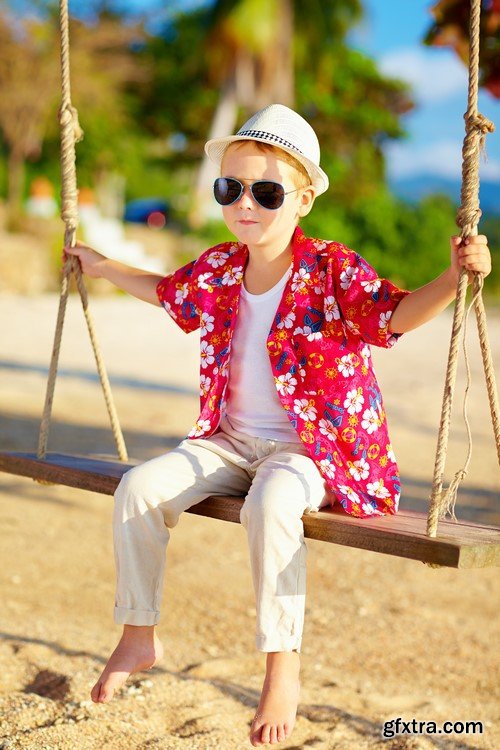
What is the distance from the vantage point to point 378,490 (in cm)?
263

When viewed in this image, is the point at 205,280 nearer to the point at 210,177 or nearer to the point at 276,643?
the point at 276,643

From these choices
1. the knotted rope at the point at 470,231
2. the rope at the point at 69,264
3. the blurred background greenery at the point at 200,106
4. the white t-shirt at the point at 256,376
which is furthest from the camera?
the blurred background greenery at the point at 200,106

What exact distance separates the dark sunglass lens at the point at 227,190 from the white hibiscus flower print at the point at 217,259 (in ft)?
0.81

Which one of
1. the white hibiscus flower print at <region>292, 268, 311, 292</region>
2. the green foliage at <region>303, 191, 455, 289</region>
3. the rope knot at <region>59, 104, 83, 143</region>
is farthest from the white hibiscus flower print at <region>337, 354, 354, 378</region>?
the green foliage at <region>303, 191, 455, 289</region>

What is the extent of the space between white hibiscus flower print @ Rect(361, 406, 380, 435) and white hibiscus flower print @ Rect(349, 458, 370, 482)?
8 cm

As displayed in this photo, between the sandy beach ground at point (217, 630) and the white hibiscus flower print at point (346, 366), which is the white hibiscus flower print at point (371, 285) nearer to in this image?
the white hibiscus flower print at point (346, 366)

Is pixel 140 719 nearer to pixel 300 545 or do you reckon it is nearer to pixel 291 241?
pixel 300 545

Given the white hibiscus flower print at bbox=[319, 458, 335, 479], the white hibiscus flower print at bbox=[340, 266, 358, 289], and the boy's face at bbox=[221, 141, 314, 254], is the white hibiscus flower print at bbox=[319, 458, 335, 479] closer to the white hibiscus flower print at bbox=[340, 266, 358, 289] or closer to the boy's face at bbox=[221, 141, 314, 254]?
the white hibiscus flower print at bbox=[340, 266, 358, 289]

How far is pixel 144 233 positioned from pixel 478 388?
35.1 ft

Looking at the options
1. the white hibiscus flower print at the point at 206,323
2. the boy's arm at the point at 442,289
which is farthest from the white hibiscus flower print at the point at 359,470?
the white hibiscus flower print at the point at 206,323

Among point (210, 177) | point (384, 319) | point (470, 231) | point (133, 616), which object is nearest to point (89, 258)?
point (384, 319)

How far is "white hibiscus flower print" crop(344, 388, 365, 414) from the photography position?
2643 mm

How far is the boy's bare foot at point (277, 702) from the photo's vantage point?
229 centimetres

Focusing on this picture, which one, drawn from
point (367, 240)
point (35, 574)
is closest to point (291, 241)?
point (35, 574)
